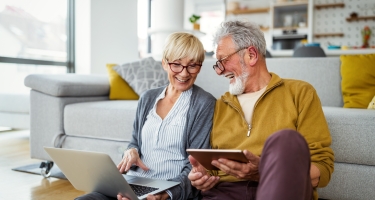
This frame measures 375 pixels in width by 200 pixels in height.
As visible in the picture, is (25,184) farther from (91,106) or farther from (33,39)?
(33,39)

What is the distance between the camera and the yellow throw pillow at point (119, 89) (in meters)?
2.83

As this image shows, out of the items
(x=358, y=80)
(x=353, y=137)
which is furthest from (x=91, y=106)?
(x=358, y=80)

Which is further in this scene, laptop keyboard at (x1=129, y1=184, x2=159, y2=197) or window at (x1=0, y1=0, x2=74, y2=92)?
window at (x1=0, y1=0, x2=74, y2=92)

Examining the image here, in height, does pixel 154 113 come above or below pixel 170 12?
below

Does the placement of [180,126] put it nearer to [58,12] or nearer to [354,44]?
[58,12]

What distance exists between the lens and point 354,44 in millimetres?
7371

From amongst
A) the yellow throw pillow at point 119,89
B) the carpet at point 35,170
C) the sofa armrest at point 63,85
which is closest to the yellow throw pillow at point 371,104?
the yellow throw pillow at point 119,89

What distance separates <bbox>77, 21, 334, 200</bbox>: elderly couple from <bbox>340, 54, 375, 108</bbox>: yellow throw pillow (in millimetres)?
1031

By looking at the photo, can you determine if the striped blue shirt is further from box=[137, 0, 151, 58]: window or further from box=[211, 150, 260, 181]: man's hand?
box=[137, 0, 151, 58]: window

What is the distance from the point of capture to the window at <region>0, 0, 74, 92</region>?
14.3ft

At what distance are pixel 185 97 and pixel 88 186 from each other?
50cm

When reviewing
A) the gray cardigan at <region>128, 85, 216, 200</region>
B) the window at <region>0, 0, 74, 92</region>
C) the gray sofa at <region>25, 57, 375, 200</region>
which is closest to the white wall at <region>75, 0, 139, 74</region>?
the window at <region>0, 0, 74, 92</region>

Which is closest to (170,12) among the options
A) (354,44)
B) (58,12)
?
(58,12)

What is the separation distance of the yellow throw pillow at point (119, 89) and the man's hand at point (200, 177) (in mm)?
1703
